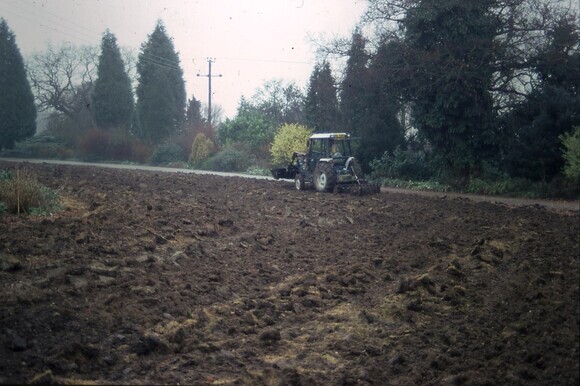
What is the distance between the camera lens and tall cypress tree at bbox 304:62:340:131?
35844mm

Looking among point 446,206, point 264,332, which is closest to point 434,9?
point 446,206

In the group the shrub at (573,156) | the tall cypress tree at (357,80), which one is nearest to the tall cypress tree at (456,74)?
the tall cypress tree at (357,80)

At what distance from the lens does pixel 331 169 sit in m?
23.8

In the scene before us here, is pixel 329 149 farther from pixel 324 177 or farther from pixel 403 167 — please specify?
pixel 403 167

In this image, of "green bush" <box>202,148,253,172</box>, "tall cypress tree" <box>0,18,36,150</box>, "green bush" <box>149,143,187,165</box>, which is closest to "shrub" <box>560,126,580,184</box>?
"green bush" <box>202,148,253,172</box>

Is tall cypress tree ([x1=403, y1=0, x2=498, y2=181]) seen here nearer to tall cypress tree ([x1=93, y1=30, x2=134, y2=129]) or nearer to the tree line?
the tree line

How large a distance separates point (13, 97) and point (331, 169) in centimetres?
2393

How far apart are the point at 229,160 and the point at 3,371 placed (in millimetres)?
37721

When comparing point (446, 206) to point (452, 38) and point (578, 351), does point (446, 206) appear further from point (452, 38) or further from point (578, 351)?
point (578, 351)

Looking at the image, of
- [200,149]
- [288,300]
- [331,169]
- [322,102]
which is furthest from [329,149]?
[200,149]

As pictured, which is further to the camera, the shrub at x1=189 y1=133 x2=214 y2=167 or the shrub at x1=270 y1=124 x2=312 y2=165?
the shrub at x1=189 y1=133 x2=214 y2=167

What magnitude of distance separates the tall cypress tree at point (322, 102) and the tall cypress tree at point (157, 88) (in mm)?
18184

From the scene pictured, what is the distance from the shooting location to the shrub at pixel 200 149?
47.4m

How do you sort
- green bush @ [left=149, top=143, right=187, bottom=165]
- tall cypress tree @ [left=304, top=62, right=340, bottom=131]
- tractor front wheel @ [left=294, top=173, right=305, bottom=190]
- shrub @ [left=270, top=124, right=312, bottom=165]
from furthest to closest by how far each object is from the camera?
green bush @ [left=149, top=143, right=187, bottom=165] → shrub @ [left=270, top=124, right=312, bottom=165] → tall cypress tree @ [left=304, top=62, right=340, bottom=131] → tractor front wheel @ [left=294, top=173, right=305, bottom=190]
